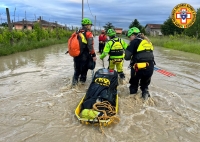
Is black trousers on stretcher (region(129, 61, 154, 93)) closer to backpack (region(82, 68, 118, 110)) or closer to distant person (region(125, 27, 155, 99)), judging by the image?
distant person (region(125, 27, 155, 99))

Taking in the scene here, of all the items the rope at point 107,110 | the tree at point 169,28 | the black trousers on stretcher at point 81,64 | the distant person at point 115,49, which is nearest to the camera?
the rope at point 107,110

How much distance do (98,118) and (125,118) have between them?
35.6 inches

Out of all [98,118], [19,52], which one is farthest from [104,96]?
[19,52]

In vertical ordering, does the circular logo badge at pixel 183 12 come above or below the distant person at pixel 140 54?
above

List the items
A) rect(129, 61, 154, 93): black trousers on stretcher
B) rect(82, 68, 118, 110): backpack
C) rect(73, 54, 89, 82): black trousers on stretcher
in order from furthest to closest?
rect(73, 54, 89, 82): black trousers on stretcher → rect(129, 61, 154, 93): black trousers on stretcher → rect(82, 68, 118, 110): backpack

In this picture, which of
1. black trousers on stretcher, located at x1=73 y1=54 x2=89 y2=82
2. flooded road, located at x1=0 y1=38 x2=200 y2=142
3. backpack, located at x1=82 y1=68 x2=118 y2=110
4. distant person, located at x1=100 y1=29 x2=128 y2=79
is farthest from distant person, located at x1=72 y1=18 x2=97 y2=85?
backpack, located at x1=82 y1=68 x2=118 y2=110

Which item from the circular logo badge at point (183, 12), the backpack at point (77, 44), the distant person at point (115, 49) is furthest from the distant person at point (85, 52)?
the circular logo badge at point (183, 12)

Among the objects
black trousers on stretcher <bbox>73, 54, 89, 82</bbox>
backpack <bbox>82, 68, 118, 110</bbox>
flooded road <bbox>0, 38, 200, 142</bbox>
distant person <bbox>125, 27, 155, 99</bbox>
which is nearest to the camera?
flooded road <bbox>0, 38, 200, 142</bbox>

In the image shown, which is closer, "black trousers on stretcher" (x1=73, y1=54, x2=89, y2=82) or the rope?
the rope

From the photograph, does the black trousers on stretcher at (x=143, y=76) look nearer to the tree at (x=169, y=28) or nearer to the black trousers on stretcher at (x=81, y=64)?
the black trousers on stretcher at (x=81, y=64)

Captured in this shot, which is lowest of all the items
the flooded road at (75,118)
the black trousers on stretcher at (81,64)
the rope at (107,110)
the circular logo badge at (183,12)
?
the flooded road at (75,118)

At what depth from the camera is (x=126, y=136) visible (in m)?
4.04

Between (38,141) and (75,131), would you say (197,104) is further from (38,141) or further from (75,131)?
(38,141)

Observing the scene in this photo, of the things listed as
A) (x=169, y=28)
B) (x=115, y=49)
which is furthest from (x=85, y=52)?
(x=169, y=28)
